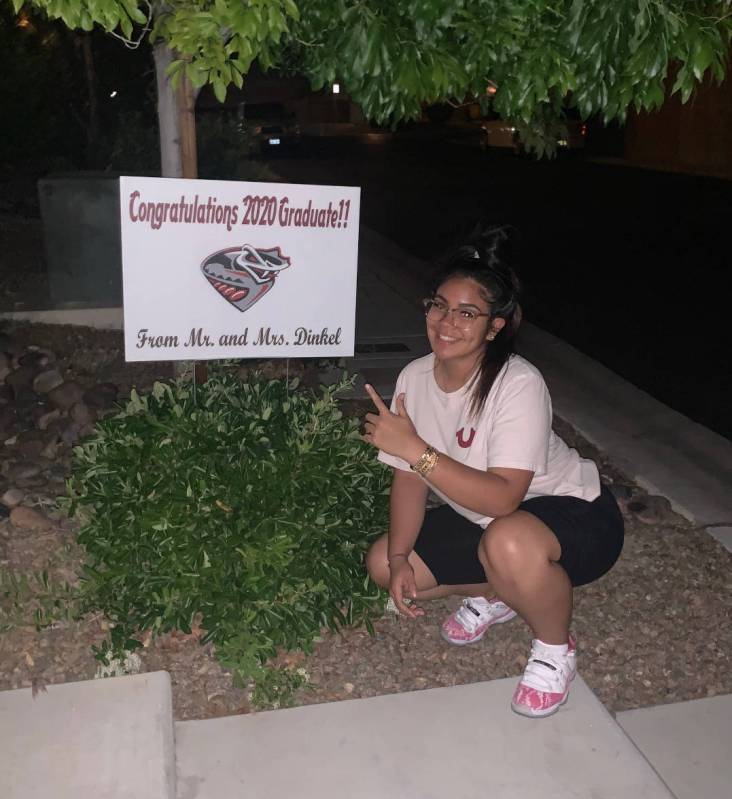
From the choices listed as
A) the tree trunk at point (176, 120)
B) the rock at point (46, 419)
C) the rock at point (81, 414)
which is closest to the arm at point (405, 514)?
the tree trunk at point (176, 120)

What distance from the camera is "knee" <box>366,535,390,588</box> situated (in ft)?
10.3

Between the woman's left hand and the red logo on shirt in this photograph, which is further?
the red logo on shirt

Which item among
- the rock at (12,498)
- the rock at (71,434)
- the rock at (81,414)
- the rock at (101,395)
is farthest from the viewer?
the rock at (101,395)

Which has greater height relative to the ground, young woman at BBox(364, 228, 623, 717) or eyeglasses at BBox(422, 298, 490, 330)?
eyeglasses at BBox(422, 298, 490, 330)

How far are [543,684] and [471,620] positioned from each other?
49cm

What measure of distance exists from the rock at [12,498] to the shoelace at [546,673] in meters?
2.48

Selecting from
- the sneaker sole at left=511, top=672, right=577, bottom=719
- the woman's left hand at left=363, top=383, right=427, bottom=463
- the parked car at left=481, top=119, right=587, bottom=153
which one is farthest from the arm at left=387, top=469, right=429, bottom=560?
the parked car at left=481, top=119, right=587, bottom=153

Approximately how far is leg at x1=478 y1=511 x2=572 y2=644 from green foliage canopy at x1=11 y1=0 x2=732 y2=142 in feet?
4.12

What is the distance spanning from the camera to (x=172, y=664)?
3.12 metres

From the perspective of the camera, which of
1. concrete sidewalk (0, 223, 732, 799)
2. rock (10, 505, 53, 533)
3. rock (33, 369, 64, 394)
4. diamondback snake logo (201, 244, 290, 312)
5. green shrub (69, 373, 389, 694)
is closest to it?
concrete sidewalk (0, 223, 732, 799)

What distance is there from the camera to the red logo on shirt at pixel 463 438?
2.95 m

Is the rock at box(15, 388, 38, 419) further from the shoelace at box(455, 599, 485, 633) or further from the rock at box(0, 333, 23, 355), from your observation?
the shoelace at box(455, 599, 485, 633)

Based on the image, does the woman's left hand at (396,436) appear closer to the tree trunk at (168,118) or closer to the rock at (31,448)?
the tree trunk at (168,118)

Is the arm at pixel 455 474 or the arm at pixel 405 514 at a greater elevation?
the arm at pixel 455 474
